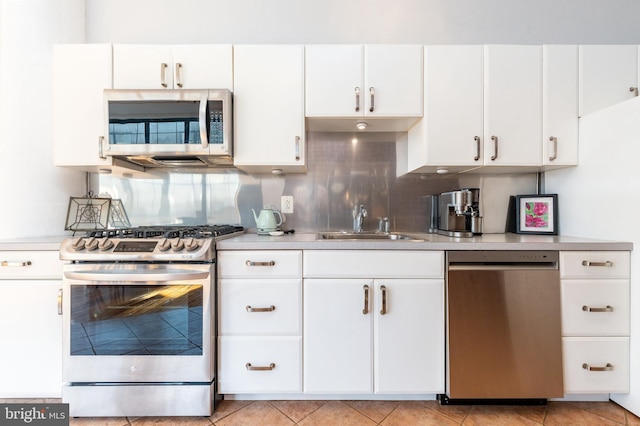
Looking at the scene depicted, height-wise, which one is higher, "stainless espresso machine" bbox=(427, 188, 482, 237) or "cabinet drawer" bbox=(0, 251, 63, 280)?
"stainless espresso machine" bbox=(427, 188, 482, 237)

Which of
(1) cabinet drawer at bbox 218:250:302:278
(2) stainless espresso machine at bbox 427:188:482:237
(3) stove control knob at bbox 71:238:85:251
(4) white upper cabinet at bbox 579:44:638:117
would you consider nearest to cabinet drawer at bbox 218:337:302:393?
(1) cabinet drawer at bbox 218:250:302:278

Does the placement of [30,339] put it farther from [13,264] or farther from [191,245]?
[191,245]

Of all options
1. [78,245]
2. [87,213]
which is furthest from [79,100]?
[78,245]

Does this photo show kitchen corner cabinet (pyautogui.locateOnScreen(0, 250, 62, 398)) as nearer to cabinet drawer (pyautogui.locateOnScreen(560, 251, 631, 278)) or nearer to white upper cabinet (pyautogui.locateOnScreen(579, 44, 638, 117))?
cabinet drawer (pyautogui.locateOnScreen(560, 251, 631, 278))

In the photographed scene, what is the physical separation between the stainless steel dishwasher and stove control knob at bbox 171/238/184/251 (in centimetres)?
138

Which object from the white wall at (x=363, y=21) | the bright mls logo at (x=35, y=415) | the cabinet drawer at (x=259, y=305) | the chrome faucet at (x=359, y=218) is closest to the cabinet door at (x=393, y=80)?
the white wall at (x=363, y=21)

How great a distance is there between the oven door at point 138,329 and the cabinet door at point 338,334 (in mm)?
525

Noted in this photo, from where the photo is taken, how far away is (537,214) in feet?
6.68

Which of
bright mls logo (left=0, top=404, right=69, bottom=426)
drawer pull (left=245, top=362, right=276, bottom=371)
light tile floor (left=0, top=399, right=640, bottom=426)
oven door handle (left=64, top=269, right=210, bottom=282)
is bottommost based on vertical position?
light tile floor (left=0, top=399, right=640, bottom=426)

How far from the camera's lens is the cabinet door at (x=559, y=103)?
1.78 metres

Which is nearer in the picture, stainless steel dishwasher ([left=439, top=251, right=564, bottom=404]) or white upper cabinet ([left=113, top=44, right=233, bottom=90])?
stainless steel dishwasher ([left=439, top=251, right=564, bottom=404])

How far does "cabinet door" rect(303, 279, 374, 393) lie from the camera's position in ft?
5.05

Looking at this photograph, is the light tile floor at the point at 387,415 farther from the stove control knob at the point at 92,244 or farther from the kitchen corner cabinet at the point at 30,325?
the stove control knob at the point at 92,244

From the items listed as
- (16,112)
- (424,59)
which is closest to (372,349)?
(424,59)
